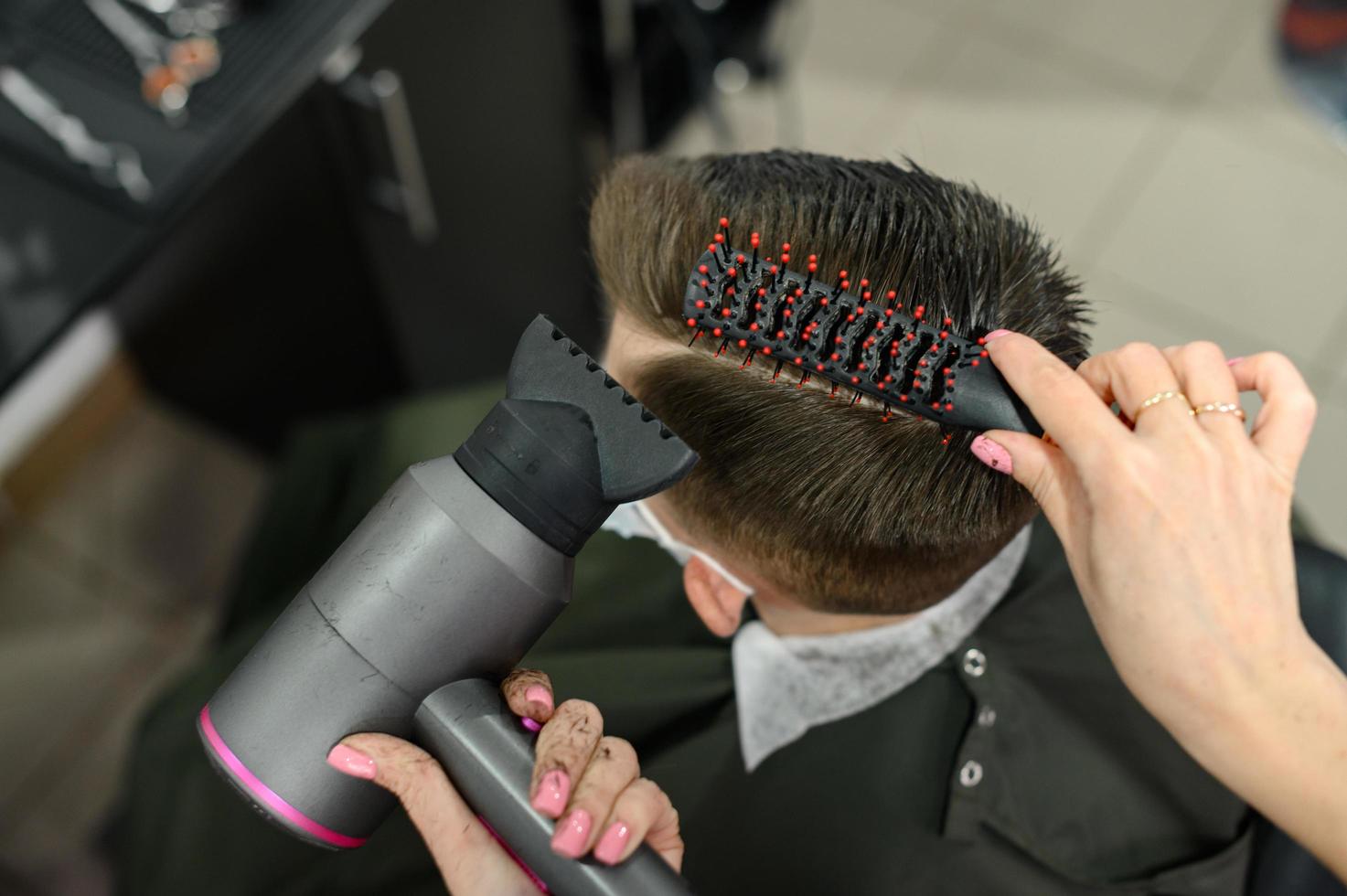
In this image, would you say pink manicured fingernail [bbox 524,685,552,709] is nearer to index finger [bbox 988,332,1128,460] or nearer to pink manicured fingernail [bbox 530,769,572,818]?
pink manicured fingernail [bbox 530,769,572,818]

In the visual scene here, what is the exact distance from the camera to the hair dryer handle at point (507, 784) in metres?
0.80

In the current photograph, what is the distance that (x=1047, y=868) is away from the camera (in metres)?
1.25

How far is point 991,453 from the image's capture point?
34.6 inches

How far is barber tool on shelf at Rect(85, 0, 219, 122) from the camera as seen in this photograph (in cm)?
168

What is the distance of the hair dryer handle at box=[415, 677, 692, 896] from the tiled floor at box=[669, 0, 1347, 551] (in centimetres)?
203

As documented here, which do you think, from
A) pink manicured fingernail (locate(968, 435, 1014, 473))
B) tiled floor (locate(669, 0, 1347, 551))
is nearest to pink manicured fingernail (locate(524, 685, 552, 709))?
pink manicured fingernail (locate(968, 435, 1014, 473))

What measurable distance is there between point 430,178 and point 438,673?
129 cm

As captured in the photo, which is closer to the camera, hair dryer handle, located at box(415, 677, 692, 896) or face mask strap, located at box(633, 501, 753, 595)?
hair dryer handle, located at box(415, 677, 692, 896)

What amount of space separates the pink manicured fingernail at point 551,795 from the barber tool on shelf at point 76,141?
47.7 inches

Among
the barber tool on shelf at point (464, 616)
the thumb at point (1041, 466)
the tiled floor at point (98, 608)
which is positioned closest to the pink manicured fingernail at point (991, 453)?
the thumb at point (1041, 466)

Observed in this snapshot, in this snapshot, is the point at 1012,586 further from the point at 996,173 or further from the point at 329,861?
the point at 996,173

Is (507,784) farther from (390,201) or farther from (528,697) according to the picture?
(390,201)

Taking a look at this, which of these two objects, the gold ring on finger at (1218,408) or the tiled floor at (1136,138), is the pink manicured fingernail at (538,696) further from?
the tiled floor at (1136,138)

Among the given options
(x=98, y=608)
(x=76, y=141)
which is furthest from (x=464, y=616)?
(x=98, y=608)
